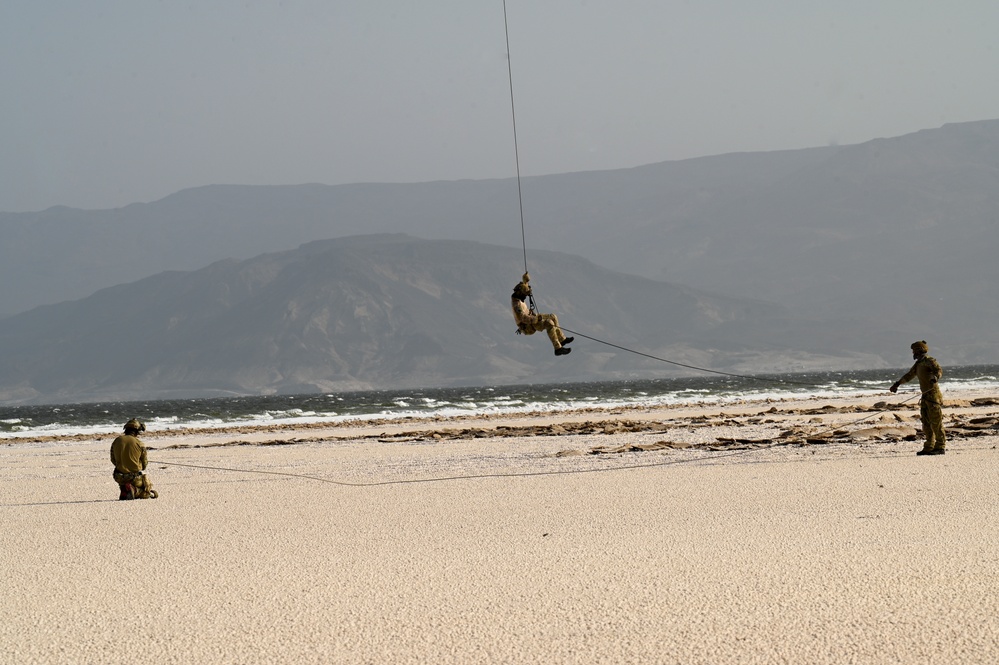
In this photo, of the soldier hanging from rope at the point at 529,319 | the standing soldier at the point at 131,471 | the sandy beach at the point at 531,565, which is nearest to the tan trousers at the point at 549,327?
the soldier hanging from rope at the point at 529,319

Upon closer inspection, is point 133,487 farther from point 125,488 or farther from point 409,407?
point 409,407

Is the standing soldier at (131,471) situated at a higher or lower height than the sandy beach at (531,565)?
higher

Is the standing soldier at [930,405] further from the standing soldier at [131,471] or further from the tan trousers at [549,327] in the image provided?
the standing soldier at [131,471]

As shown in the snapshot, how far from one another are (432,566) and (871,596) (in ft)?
11.9

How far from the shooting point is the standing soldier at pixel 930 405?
55.5 ft

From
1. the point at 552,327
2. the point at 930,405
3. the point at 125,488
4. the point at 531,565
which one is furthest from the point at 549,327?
the point at 531,565

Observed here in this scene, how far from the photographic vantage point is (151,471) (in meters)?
21.7

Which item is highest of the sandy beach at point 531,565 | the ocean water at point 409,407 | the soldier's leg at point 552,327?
the soldier's leg at point 552,327

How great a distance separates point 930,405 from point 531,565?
10.3 metres

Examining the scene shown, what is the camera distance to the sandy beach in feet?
22.6

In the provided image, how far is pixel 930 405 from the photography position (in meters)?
17.1

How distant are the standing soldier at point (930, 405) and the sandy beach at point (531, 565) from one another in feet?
1.37

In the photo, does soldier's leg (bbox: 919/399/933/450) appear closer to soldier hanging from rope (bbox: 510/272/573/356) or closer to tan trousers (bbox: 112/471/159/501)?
soldier hanging from rope (bbox: 510/272/573/356)

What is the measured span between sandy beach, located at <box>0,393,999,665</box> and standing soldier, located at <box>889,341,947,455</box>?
42 centimetres
